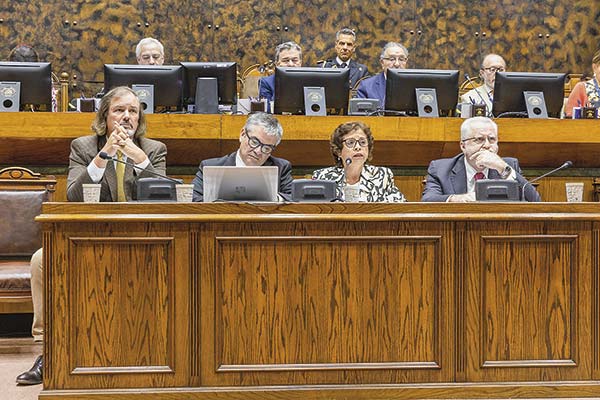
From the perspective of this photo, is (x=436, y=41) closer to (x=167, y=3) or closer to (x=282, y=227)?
(x=167, y=3)

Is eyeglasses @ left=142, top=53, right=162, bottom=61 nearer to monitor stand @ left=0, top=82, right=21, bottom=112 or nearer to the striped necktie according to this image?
monitor stand @ left=0, top=82, right=21, bottom=112

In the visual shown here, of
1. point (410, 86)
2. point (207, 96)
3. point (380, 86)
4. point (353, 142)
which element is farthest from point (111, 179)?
point (380, 86)

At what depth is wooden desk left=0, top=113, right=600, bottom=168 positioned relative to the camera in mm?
4551

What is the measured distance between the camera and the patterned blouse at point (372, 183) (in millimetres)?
3859

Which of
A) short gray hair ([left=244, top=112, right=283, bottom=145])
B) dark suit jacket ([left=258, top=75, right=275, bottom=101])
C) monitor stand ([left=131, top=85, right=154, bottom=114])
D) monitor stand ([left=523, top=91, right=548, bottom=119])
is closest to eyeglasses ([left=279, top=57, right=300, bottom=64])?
dark suit jacket ([left=258, top=75, right=275, bottom=101])

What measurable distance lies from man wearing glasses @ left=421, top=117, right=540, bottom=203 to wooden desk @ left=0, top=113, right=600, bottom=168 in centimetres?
80

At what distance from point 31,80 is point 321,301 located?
265 centimetres

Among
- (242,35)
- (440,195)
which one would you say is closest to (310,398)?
(440,195)

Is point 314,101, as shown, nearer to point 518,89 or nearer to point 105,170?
point 518,89

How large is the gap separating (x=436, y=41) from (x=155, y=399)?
5.90 m

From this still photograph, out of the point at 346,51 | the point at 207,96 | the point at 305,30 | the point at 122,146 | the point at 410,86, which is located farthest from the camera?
the point at 305,30

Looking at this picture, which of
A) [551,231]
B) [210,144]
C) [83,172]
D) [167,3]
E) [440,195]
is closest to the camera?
[551,231]

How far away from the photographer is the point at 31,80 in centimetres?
475

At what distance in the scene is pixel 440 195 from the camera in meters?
3.79
